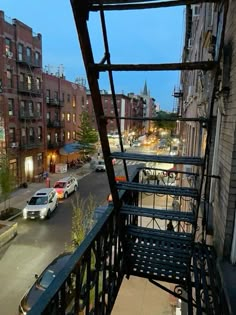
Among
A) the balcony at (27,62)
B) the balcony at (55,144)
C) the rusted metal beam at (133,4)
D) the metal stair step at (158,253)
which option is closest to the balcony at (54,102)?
the balcony at (55,144)

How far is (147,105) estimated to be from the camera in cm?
10269

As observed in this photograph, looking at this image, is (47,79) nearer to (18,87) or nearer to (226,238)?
(18,87)

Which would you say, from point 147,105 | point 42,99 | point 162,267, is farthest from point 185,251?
point 147,105

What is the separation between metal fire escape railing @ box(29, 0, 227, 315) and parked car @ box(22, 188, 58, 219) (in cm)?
1232

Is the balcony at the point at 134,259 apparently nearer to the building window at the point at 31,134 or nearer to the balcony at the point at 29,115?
the balcony at the point at 29,115

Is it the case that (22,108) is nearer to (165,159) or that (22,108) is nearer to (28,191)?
(28,191)

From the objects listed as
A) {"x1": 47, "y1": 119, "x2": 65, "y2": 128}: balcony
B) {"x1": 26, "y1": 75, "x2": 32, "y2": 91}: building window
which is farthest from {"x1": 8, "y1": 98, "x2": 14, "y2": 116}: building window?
{"x1": 47, "y1": 119, "x2": 65, "y2": 128}: balcony

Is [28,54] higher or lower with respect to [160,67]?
higher

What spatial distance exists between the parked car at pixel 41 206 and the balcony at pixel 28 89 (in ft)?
32.1

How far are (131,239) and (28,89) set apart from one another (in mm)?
22428

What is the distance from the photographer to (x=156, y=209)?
10.3 ft

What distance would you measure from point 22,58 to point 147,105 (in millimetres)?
82603

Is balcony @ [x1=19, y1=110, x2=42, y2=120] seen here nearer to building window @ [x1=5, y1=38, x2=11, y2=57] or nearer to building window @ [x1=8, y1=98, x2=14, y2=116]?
building window @ [x1=8, y1=98, x2=14, y2=116]

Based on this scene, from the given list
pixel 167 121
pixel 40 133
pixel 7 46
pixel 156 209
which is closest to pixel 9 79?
pixel 7 46
